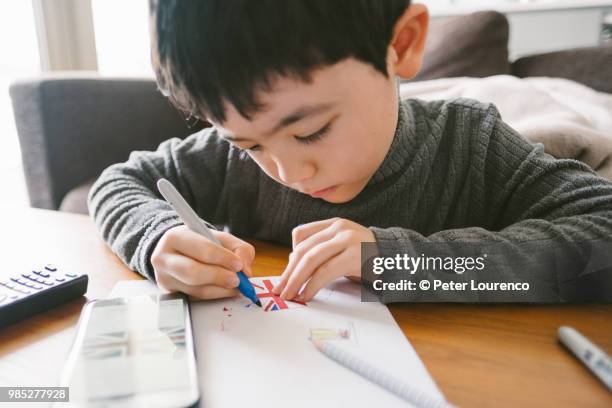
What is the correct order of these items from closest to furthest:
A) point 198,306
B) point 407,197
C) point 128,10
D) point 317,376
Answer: point 317,376 → point 198,306 → point 407,197 → point 128,10

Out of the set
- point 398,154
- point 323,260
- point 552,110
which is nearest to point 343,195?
point 398,154

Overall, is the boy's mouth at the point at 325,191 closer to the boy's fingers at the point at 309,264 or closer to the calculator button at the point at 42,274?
the boy's fingers at the point at 309,264

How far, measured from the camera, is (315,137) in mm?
433

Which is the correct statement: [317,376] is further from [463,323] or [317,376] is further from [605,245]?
[605,245]

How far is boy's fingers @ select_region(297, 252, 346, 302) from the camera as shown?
44 cm

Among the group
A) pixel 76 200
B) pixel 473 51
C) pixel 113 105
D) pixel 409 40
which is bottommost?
pixel 76 200

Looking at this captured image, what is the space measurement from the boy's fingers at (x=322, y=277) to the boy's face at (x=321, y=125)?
0.09 m

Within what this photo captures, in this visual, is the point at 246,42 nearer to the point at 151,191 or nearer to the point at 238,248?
the point at 238,248

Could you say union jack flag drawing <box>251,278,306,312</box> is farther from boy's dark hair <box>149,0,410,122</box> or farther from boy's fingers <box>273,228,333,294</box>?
boy's dark hair <box>149,0,410,122</box>

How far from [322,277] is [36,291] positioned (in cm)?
26

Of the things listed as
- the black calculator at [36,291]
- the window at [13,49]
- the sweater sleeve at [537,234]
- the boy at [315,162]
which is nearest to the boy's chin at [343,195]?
the boy at [315,162]

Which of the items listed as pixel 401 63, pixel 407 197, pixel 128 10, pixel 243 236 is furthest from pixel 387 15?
pixel 128 10

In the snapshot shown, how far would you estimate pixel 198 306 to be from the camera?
17.1 inches

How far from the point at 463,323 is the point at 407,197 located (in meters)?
0.26
